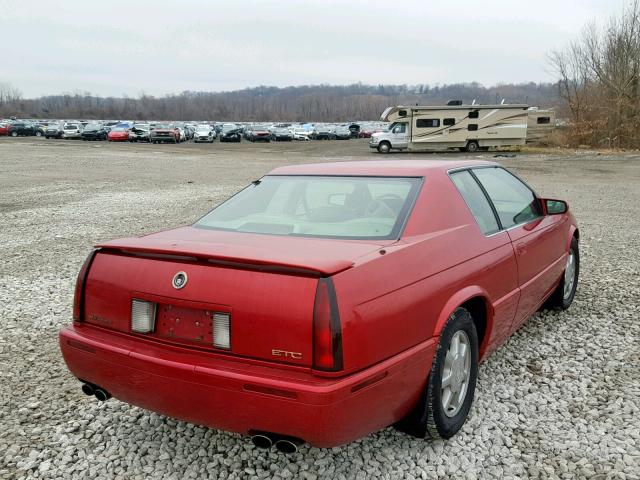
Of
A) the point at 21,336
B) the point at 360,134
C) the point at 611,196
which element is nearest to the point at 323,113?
the point at 360,134

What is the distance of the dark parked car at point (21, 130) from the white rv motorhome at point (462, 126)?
4428 cm

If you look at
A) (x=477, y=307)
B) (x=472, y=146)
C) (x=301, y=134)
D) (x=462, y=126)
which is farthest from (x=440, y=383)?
(x=301, y=134)

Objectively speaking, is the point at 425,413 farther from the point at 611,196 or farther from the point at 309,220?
the point at 611,196

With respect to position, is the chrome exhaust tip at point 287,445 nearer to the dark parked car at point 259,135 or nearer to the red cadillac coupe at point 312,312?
the red cadillac coupe at point 312,312

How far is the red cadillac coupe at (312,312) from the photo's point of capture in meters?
2.30

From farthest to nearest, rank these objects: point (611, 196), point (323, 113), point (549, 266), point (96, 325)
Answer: point (323, 113)
point (611, 196)
point (549, 266)
point (96, 325)

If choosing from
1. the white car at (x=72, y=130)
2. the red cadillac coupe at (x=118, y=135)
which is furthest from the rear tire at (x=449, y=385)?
the white car at (x=72, y=130)

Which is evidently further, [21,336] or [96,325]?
[21,336]

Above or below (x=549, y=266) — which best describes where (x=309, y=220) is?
above

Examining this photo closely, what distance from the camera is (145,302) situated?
2652 mm

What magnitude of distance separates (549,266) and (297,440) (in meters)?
2.83

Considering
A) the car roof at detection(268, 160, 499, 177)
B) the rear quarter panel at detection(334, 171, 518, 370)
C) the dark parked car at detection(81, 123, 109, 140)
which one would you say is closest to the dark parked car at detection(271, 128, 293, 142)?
the dark parked car at detection(81, 123, 109, 140)

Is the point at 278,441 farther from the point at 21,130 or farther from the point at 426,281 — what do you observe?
the point at 21,130

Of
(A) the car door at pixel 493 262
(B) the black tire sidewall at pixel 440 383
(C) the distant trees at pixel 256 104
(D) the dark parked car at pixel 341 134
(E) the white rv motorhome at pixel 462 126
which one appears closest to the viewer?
(B) the black tire sidewall at pixel 440 383
